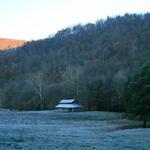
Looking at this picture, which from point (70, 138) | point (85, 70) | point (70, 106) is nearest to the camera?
point (70, 138)

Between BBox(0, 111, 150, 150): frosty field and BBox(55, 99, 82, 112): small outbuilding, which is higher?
BBox(55, 99, 82, 112): small outbuilding

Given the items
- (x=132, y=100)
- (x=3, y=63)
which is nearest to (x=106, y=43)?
(x=3, y=63)

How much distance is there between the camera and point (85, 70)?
123438 millimetres

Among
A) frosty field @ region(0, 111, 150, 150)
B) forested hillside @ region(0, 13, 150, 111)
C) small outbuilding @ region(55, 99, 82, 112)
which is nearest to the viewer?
frosty field @ region(0, 111, 150, 150)

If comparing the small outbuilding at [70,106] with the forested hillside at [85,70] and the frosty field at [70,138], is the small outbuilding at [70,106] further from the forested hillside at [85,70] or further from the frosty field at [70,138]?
the frosty field at [70,138]

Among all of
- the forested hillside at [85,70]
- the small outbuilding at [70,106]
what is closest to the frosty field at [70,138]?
the forested hillside at [85,70]

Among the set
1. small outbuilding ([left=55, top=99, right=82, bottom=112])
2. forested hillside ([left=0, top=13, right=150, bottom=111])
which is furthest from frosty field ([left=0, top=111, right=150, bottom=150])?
small outbuilding ([left=55, top=99, right=82, bottom=112])

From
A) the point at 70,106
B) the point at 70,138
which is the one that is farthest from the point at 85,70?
the point at 70,138

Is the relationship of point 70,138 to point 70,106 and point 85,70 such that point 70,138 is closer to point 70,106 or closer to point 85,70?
point 70,106

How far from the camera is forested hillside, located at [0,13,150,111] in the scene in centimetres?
9626

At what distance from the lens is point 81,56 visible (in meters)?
172

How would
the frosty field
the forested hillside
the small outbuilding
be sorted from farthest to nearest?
1. the forested hillside
2. the small outbuilding
3. the frosty field

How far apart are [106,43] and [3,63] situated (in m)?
48.5

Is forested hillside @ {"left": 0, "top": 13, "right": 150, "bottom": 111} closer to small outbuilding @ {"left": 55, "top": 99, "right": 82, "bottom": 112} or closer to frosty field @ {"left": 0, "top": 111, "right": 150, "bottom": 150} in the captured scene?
small outbuilding @ {"left": 55, "top": 99, "right": 82, "bottom": 112}
